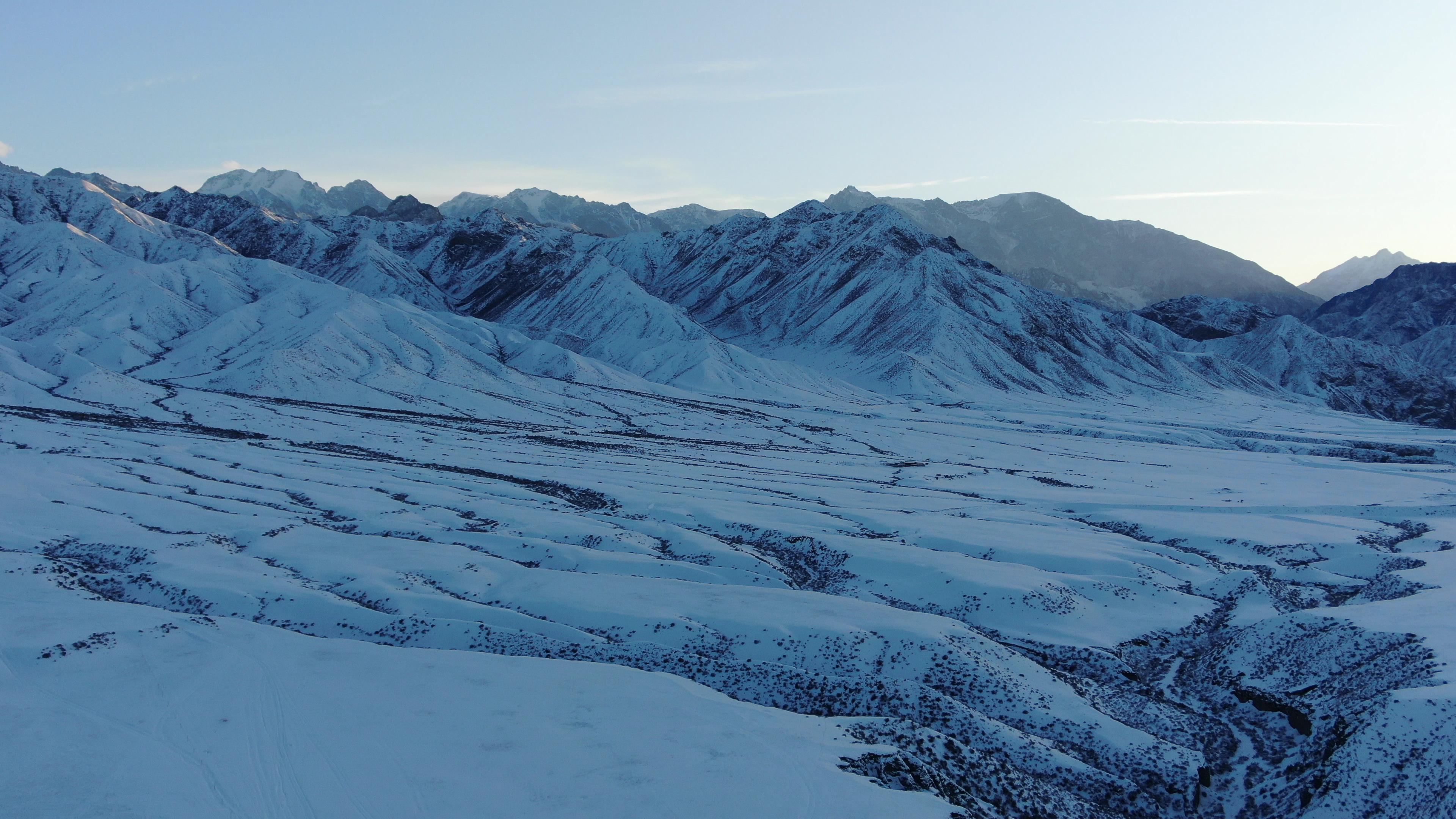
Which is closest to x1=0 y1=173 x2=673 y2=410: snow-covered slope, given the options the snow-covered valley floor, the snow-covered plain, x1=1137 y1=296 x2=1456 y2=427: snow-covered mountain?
the snow-covered plain

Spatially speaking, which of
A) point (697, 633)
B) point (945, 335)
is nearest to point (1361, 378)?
point (945, 335)

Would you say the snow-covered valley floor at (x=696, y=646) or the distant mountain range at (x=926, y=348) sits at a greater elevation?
the distant mountain range at (x=926, y=348)

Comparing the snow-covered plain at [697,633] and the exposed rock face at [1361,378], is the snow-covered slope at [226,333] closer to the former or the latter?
the snow-covered plain at [697,633]

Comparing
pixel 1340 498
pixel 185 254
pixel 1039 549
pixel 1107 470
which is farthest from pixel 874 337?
pixel 185 254


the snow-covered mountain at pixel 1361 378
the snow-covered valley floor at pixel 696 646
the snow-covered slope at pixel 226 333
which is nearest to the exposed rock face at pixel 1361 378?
the snow-covered mountain at pixel 1361 378

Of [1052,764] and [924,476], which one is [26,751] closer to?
[1052,764]

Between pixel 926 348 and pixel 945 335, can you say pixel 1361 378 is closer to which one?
pixel 945 335

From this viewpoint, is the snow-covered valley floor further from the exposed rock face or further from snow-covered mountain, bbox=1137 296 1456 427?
snow-covered mountain, bbox=1137 296 1456 427
